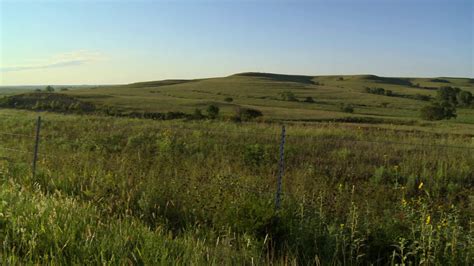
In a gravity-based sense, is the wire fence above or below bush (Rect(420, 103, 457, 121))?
below

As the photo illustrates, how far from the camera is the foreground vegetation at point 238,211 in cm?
411

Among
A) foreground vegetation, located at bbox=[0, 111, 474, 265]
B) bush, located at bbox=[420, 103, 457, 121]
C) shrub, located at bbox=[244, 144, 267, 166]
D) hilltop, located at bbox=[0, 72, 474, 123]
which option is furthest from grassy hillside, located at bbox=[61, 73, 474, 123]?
foreground vegetation, located at bbox=[0, 111, 474, 265]

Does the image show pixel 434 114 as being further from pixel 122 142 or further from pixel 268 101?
pixel 122 142

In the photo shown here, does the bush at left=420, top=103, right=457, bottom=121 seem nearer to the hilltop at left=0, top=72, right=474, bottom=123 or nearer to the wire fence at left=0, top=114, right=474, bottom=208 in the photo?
the hilltop at left=0, top=72, right=474, bottom=123

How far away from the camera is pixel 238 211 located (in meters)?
5.48

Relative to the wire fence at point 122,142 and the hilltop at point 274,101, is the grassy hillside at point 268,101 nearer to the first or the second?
the hilltop at point 274,101

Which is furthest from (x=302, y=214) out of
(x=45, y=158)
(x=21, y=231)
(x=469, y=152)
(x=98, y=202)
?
(x=469, y=152)

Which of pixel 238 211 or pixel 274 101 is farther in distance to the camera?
pixel 274 101

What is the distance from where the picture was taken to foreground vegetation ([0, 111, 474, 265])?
13.5 feet

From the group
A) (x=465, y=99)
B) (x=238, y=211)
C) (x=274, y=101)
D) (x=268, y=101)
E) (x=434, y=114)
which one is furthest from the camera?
(x=465, y=99)

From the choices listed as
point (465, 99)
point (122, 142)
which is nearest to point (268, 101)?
point (465, 99)

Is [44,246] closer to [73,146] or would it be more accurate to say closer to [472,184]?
[472,184]

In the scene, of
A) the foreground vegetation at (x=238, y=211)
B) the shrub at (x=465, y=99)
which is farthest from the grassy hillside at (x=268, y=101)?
the foreground vegetation at (x=238, y=211)

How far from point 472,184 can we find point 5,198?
9130mm
